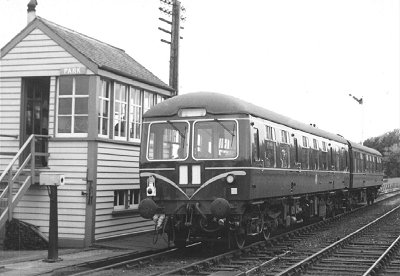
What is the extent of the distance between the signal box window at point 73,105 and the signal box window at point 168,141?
2115mm

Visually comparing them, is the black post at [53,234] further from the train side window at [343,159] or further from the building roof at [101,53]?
the train side window at [343,159]

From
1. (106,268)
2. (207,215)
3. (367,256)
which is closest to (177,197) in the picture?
(207,215)

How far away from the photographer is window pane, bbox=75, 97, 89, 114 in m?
13.2

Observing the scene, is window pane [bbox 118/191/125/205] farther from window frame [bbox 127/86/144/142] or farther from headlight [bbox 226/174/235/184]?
headlight [bbox 226/174/235/184]

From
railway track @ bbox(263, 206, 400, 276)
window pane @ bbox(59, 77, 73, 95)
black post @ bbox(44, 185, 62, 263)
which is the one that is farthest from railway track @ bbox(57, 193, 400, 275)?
window pane @ bbox(59, 77, 73, 95)

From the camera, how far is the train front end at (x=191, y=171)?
1119 centimetres

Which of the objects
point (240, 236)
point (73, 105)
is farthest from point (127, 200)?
point (240, 236)

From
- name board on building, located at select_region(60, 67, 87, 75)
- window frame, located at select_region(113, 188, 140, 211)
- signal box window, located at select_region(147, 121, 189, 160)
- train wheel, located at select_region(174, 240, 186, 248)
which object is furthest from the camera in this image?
window frame, located at select_region(113, 188, 140, 211)

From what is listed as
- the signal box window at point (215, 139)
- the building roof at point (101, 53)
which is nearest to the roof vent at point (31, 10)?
the building roof at point (101, 53)

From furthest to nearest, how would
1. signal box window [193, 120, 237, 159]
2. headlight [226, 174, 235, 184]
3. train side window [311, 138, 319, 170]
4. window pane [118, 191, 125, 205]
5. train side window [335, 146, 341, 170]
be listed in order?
train side window [335, 146, 341, 170]
train side window [311, 138, 319, 170]
window pane [118, 191, 125, 205]
signal box window [193, 120, 237, 159]
headlight [226, 174, 235, 184]

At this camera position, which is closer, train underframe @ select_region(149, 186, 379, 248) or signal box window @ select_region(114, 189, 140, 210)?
train underframe @ select_region(149, 186, 379, 248)

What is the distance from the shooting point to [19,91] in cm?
1384

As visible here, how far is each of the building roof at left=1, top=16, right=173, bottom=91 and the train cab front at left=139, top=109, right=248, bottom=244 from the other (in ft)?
8.63

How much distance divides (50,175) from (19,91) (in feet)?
13.3
